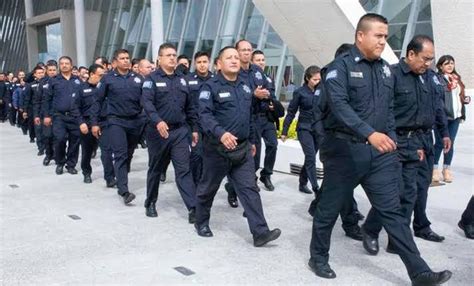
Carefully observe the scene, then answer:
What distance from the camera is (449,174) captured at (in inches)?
298

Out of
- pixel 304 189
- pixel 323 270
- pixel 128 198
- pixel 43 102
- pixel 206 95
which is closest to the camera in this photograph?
pixel 323 270

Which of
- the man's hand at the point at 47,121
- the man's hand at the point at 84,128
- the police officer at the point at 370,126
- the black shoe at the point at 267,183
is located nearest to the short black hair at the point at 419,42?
the police officer at the point at 370,126

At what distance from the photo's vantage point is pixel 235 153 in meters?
4.89

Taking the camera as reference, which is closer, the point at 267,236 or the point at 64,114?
the point at 267,236

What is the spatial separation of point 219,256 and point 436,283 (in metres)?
1.76

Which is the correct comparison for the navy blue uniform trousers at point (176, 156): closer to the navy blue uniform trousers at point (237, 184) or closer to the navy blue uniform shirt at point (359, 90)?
the navy blue uniform trousers at point (237, 184)

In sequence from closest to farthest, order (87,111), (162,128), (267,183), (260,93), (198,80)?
(260,93)
(162,128)
(198,80)
(267,183)
(87,111)

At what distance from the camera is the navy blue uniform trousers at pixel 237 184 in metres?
4.90

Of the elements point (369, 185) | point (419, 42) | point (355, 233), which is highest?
point (419, 42)

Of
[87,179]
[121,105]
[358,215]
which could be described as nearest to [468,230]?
[358,215]

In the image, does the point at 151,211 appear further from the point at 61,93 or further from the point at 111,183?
the point at 61,93

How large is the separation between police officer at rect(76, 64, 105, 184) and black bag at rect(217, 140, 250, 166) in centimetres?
411

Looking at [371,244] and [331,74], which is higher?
[331,74]

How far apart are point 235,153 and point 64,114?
5.27 metres
